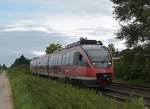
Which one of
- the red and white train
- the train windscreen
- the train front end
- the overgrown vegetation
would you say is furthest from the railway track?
the overgrown vegetation

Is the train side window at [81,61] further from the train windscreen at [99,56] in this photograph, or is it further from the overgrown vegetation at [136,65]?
the overgrown vegetation at [136,65]

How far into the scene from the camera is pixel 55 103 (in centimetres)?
1298

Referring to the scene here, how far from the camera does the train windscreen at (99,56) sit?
1220 inches

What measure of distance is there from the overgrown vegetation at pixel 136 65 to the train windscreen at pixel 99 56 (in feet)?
53.8

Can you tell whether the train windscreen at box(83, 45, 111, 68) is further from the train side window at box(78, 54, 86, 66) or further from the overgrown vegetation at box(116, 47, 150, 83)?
the overgrown vegetation at box(116, 47, 150, 83)

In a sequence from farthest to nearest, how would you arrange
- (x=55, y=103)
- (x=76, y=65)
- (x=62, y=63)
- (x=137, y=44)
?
(x=137, y=44)
(x=62, y=63)
(x=76, y=65)
(x=55, y=103)

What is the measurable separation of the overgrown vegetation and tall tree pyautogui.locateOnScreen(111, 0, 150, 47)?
2.85 feet

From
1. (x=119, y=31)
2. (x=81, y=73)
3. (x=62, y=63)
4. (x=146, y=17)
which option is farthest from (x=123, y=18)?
(x=81, y=73)

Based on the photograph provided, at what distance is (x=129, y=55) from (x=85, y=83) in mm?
20122

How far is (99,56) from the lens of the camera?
31.3m

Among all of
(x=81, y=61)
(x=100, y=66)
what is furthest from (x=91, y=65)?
(x=81, y=61)

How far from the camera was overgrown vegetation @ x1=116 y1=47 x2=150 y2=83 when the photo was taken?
160ft

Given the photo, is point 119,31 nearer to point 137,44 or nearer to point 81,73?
point 137,44

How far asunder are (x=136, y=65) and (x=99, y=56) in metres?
23.1
